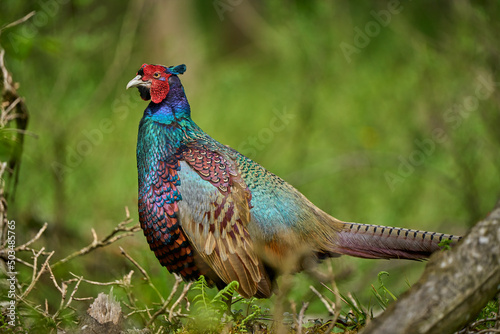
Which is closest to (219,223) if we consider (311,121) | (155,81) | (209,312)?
(209,312)

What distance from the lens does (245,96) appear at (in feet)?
43.5

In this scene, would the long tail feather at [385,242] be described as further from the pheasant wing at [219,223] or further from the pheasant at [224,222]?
the pheasant wing at [219,223]

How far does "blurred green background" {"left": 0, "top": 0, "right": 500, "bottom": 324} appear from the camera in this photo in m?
6.23

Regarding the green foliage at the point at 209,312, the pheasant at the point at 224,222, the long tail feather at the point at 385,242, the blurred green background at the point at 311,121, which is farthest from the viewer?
the blurred green background at the point at 311,121

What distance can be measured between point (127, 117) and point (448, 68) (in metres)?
4.76

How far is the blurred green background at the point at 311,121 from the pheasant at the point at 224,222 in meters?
0.63

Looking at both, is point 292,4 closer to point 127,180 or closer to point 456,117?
point 456,117

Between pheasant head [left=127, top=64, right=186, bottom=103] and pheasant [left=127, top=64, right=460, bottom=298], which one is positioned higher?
pheasant head [left=127, top=64, right=186, bottom=103]

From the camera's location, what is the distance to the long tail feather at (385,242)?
11.0ft

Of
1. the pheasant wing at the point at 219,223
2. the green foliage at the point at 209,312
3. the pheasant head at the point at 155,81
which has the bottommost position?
the green foliage at the point at 209,312

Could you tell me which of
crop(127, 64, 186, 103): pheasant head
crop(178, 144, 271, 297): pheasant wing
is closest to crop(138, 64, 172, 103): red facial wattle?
crop(127, 64, 186, 103): pheasant head

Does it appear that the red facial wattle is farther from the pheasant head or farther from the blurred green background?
the blurred green background

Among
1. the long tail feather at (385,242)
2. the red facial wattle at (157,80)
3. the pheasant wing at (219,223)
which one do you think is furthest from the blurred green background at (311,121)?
the red facial wattle at (157,80)

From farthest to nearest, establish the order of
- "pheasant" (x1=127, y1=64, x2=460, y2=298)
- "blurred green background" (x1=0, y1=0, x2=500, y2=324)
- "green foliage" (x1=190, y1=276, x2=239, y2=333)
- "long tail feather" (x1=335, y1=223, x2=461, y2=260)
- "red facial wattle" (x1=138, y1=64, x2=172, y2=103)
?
"blurred green background" (x1=0, y1=0, x2=500, y2=324)
"red facial wattle" (x1=138, y1=64, x2=172, y2=103)
"pheasant" (x1=127, y1=64, x2=460, y2=298)
"long tail feather" (x1=335, y1=223, x2=461, y2=260)
"green foliage" (x1=190, y1=276, x2=239, y2=333)
